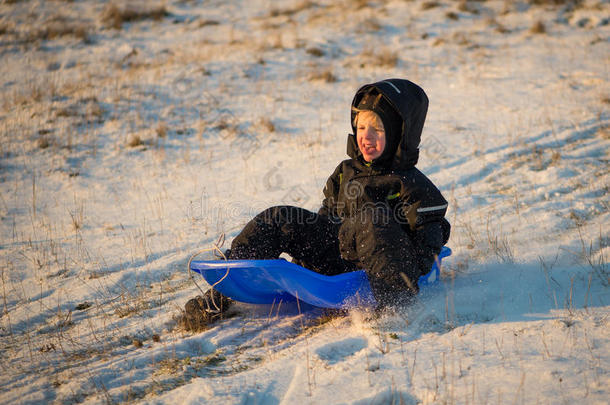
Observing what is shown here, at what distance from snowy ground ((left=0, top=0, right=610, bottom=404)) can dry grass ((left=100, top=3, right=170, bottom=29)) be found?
6 cm

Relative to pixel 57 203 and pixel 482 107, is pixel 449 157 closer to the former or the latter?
pixel 482 107

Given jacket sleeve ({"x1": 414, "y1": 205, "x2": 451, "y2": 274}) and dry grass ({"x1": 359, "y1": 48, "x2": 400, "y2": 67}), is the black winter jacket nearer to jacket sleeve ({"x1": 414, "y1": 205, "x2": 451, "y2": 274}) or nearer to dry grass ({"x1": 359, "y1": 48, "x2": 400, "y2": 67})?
jacket sleeve ({"x1": 414, "y1": 205, "x2": 451, "y2": 274})

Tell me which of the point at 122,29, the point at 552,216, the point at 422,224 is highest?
the point at 122,29

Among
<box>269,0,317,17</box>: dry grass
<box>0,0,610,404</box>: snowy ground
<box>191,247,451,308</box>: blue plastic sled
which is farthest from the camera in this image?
<box>269,0,317,17</box>: dry grass

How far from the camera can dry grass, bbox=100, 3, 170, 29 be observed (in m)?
11.2

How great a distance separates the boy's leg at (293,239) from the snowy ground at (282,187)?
376 mm

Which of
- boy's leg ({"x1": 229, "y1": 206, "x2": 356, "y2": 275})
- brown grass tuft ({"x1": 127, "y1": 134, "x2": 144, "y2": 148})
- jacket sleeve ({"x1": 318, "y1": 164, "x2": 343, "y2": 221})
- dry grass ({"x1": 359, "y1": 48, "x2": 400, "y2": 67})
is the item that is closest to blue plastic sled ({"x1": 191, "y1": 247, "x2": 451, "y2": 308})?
boy's leg ({"x1": 229, "y1": 206, "x2": 356, "y2": 275})

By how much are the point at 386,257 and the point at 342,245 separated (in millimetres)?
346

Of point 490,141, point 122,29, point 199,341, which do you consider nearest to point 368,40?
point 490,141

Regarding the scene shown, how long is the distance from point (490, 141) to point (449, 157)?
25.3 inches

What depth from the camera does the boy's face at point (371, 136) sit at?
304 cm

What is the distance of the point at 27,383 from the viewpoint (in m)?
2.40

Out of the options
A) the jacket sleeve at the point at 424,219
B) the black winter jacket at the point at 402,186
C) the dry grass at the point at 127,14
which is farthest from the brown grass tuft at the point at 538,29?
the dry grass at the point at 127,14

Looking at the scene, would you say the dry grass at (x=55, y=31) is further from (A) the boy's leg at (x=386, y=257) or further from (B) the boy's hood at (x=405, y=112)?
(A) the boy's leg at (x=386, y=257)
